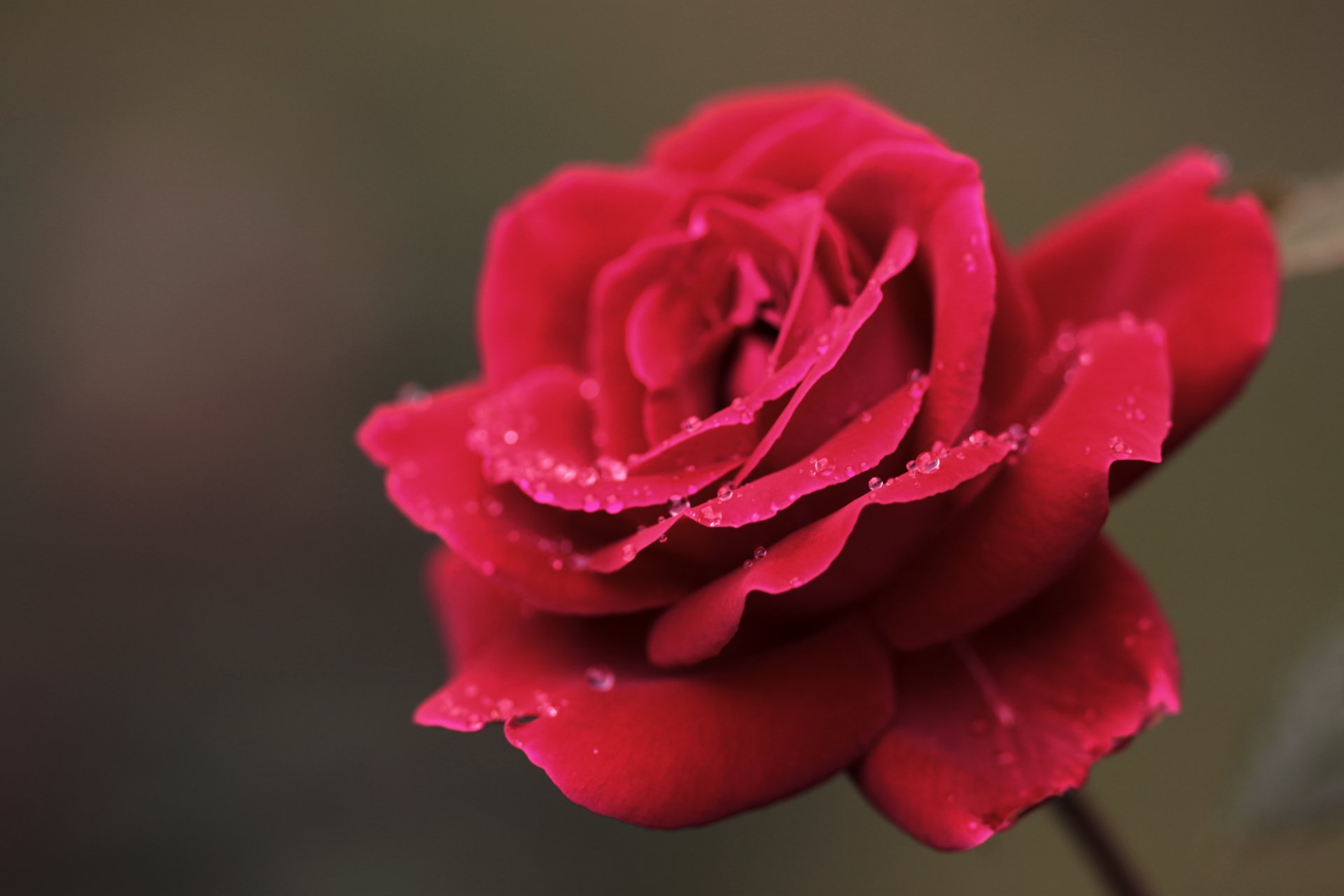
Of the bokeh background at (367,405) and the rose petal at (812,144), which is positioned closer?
the rose petal at (812,144)

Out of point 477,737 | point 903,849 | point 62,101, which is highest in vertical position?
point 62,101

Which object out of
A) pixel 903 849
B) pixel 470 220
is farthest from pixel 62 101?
pixel 903 849

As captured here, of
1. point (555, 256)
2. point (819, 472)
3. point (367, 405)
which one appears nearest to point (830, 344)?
point (819, 472)

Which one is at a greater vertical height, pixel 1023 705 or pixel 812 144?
pixel 812 144

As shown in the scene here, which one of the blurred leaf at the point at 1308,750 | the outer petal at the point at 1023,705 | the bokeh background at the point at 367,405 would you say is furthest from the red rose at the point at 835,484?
the bokeh background at the point at 367,405

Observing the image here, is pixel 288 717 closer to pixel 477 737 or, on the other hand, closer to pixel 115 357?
pixel 477 737

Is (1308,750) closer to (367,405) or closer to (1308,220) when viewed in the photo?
(1308,220)

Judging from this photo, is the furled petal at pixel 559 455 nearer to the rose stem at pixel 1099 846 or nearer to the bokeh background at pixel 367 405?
the rose stem at pixel 1099 846
